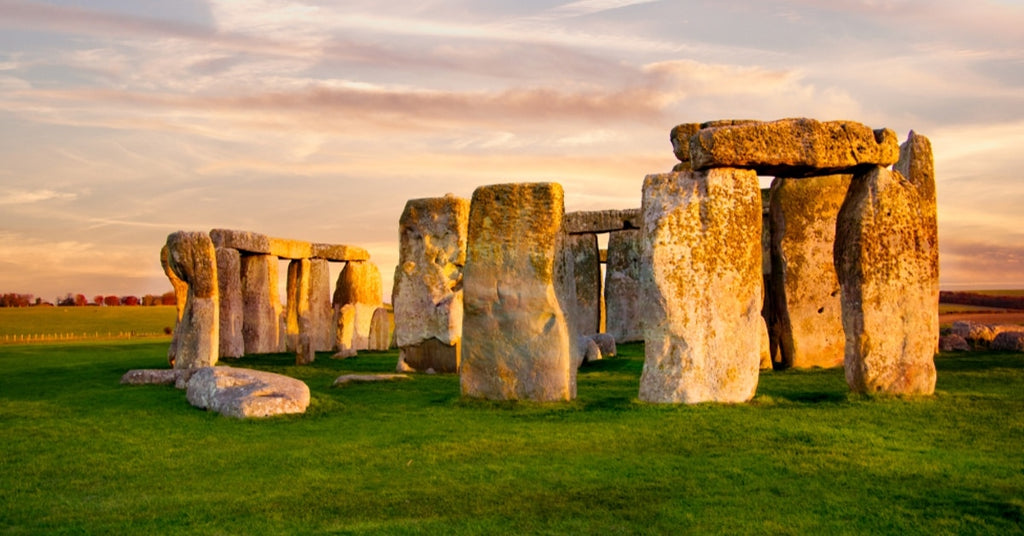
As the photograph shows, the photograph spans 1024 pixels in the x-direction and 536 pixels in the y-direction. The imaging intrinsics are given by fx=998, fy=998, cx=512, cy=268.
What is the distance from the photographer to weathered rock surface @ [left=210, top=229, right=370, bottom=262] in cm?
2373

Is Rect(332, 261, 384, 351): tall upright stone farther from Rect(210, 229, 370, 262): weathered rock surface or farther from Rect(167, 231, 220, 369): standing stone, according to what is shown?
Rect(167, 231, 220, 369): standing stone

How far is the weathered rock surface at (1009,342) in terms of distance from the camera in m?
19.9

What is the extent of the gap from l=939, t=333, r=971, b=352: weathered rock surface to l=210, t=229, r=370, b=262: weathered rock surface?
14461 millimetres

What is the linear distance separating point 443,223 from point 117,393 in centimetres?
636

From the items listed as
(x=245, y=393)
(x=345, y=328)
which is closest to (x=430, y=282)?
(x=245, y=393)

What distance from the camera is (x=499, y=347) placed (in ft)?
41.9

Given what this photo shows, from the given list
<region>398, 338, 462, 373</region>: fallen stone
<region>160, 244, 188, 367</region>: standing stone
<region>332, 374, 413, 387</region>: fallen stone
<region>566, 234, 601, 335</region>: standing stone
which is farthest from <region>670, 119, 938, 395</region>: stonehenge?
<region>566, 234, 601, 335</region>: standing stone

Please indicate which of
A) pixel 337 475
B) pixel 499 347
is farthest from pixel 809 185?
pixel 337 475

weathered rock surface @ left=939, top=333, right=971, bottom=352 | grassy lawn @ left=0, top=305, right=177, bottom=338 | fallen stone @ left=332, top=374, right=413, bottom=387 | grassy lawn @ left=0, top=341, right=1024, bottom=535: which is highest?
grassy lawn @ left=0, top=305, right=177, bottom=338

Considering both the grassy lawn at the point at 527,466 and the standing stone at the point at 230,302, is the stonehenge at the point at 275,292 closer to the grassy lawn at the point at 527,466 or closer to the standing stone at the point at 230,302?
the standing stone at the point at 230,302

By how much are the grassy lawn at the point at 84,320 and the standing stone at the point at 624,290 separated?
64.6ft

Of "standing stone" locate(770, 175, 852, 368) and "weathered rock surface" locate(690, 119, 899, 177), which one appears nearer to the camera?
"weathered rock surface" locate(690, 119, 899, 177)

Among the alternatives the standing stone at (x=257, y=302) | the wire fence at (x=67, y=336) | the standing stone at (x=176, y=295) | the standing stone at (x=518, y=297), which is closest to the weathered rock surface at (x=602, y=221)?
the standing stone at (x=257, y=302)

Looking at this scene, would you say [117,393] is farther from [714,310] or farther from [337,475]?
[714,310]
